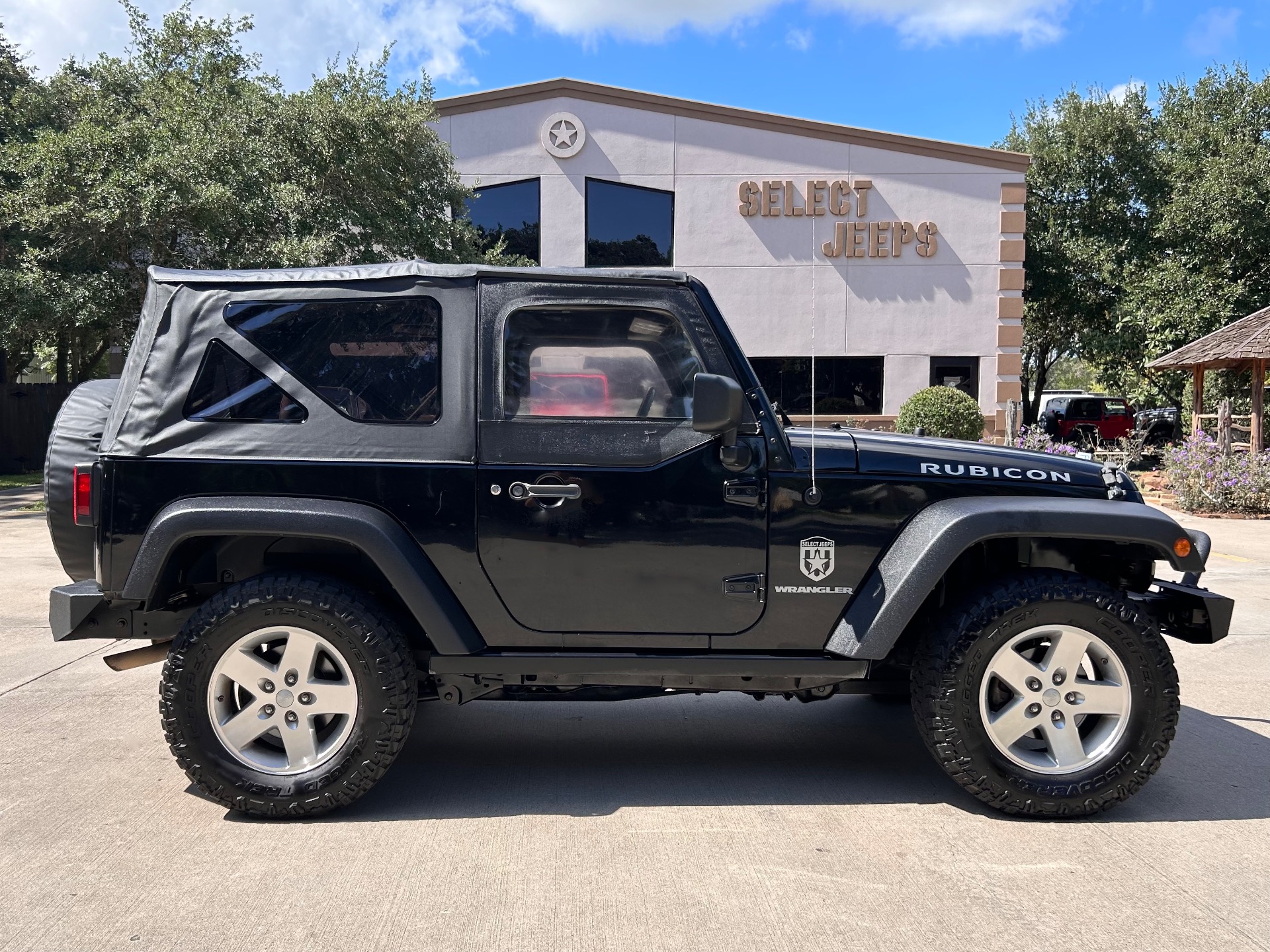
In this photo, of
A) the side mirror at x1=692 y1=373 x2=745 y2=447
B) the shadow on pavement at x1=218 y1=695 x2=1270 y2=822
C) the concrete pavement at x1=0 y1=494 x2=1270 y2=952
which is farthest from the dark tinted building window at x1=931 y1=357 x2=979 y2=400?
the side mirror at x1=692 y1=373 x2=745 y2=447

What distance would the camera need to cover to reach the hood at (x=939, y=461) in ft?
12.6

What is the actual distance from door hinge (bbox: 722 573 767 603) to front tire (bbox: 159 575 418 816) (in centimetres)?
122

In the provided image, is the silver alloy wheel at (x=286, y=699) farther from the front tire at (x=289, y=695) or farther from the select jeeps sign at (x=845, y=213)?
the select jeeps sign at (x=845, y=213)

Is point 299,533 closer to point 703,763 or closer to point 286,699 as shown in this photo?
point 286,699

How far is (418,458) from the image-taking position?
3775mm

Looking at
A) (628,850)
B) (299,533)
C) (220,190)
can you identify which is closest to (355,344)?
(299,533)

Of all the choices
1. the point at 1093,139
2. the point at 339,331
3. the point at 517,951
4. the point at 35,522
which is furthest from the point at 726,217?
the point at 517,951

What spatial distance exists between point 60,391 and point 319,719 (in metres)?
21.3

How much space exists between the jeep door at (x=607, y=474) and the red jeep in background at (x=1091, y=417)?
27.0 metres

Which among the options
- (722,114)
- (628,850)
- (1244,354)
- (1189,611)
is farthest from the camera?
(722,114)

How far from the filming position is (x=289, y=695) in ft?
12.4

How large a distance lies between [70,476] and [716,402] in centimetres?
243

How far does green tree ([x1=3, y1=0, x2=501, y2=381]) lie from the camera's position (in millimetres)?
13266

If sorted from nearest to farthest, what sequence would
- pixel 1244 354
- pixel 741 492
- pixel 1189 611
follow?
pixel 741 492
pixel 1189 611
pixel 1244 354
